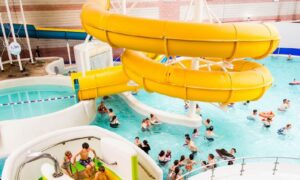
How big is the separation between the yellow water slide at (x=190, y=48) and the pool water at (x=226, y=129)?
2997mm

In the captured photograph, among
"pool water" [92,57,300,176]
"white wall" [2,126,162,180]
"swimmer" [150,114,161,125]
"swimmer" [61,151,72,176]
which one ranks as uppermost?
"white wall" [2,126,162,180]

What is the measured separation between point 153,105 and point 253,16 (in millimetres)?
10560

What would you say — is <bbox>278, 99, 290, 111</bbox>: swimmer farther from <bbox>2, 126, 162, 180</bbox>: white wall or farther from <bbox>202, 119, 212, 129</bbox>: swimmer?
<bbox>2, 126, 162, 180</bbox>: white wall

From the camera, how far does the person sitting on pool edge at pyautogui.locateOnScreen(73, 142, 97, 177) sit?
239 inches

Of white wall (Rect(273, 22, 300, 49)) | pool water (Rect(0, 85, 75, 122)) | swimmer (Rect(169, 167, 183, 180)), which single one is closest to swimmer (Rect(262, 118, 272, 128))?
swimmer (Rect(169, 167, 183, 180))

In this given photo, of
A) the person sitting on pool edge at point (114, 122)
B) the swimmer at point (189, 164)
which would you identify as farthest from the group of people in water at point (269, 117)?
the person sitting on pool edge at point (114, 122)

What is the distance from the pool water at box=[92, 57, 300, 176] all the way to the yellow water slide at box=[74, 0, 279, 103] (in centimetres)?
300

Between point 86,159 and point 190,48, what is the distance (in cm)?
351

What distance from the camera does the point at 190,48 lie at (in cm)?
503

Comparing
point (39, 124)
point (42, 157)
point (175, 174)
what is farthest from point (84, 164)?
point (39, 124)

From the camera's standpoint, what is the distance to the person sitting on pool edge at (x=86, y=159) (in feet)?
19.9

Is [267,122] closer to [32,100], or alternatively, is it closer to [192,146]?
[192,146]

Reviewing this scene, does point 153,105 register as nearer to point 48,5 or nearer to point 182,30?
point 182,30

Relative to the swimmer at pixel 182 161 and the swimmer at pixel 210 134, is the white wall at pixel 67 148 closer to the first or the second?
the swimmer at pixel 182 161
